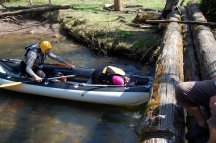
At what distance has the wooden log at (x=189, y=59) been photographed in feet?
27.7

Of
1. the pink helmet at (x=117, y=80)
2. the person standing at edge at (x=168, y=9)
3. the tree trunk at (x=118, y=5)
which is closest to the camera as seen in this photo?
the pink helmet at (x=117, y=80)

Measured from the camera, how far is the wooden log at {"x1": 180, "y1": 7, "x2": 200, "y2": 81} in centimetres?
845

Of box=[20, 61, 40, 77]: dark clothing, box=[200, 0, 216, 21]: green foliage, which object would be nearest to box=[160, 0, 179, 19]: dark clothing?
box=[200, 0, 216, 21]: green foliage

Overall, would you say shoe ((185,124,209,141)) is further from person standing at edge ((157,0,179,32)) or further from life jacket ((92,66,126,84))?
person standing at edge ((157,0,179,32))

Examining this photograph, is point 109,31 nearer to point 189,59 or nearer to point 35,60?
point 35,60

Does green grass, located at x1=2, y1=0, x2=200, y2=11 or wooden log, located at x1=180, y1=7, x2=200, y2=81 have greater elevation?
green grass, located at x1=2, y1=0, x2=200, y2=11

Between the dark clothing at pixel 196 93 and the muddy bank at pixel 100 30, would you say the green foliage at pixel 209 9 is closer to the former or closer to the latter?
the muddy bank at pixel 100 30

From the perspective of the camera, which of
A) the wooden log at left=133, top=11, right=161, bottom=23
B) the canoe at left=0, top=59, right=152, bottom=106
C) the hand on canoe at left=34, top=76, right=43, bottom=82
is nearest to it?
the canoe at left=0, top=59, right=152, bottom=106

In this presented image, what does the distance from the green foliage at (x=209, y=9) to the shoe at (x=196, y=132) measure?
32.0ft

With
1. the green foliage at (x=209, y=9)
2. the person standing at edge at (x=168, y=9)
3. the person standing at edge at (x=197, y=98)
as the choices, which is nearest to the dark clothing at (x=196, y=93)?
the person standing at edge at (x=197, y=98)

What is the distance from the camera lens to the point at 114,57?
13.7 metres

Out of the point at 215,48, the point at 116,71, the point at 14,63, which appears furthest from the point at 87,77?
the point at 215,48

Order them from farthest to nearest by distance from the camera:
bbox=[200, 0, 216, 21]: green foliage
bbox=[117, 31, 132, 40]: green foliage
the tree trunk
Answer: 1. the tree trunk
2. bbox=[200, 0, 216, 21]: green foliage
3. bbox=[117, 31, 132, 40]: green foliage

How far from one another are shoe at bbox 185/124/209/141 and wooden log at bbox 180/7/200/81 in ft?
9.90
